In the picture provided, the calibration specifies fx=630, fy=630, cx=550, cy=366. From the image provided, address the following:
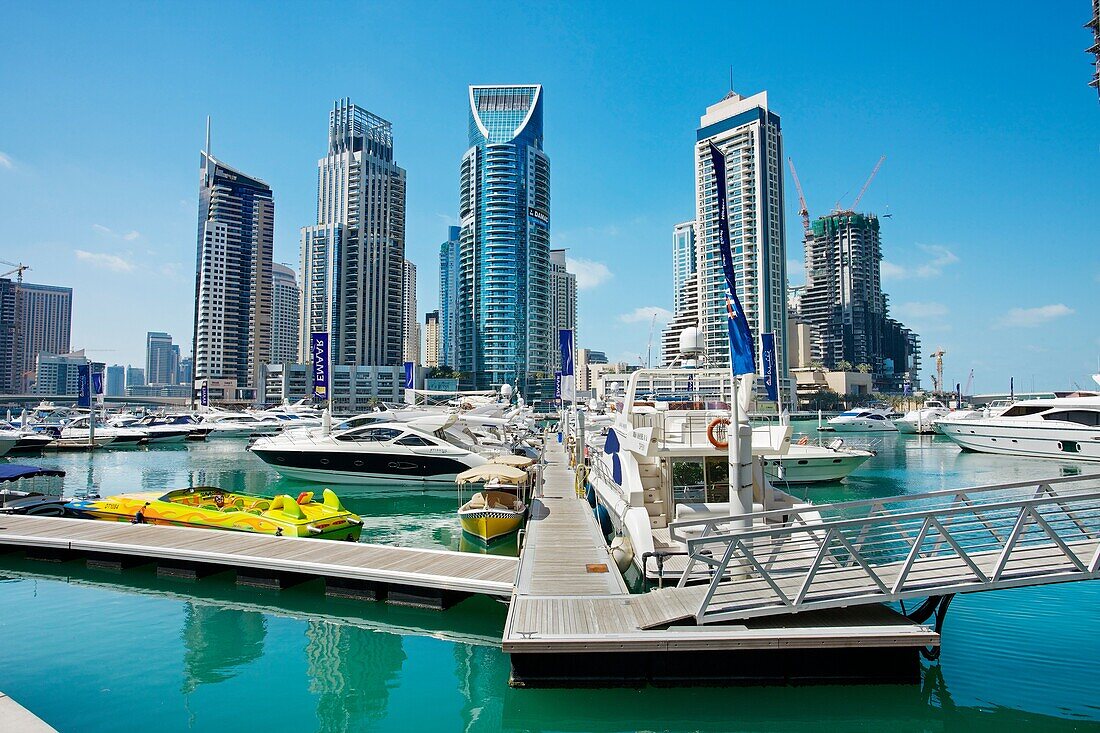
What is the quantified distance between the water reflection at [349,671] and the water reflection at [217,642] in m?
1.13

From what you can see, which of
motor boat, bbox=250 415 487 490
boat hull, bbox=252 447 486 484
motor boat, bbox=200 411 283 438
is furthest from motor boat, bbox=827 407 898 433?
motor boat, bbox=200 411 283 438

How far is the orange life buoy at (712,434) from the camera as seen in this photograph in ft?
50.2

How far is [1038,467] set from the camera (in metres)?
42.7

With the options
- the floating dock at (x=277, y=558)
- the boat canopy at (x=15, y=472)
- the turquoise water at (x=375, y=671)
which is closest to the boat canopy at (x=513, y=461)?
the floating dock at (x=277, y=558)

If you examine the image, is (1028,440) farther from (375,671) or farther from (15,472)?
(15,472)

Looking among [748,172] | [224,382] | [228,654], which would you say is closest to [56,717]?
[228,654]

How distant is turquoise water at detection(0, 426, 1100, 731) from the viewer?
31.0 feet

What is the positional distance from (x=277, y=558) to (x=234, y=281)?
185m

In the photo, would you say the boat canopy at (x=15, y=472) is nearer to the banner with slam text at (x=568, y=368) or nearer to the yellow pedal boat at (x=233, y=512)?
the yellow pedal boat at (x=233, y=512)

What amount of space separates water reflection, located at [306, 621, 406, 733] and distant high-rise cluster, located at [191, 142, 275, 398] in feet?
559

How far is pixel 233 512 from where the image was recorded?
19.9 meters

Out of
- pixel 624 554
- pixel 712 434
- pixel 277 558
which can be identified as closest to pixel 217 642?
pixel 277 558

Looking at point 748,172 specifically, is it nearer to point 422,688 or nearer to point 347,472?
point 347,472

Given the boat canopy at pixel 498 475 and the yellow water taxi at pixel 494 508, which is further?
the boat canopy at pixel 498 475
